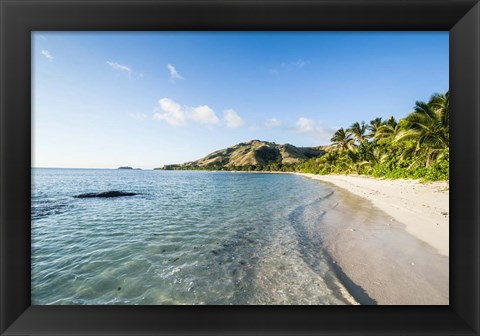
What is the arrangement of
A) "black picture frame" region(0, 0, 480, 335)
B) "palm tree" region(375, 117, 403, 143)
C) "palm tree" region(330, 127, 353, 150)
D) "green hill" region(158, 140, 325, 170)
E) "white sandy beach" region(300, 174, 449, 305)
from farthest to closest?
"green hill" region(158, 140, 325, 170) < "palm tree" region(330, 127, 353, 150) < "palm tree" region(375, 117, 403, 143) < "white sandy beach" region(300, 174, 449, 305) < "black picture frame" region(0, 0, 480, 335)

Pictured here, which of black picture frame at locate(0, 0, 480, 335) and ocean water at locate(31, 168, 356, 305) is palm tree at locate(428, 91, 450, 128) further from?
black picture frame at locate(0, 0, 480, 335)

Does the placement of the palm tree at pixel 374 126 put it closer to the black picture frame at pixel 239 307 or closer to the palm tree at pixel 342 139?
the palm tree at pixel 342 139

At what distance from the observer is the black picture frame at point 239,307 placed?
1.38 metres

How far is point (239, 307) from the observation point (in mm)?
1475

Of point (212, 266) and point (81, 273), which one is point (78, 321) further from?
point (81, 273)

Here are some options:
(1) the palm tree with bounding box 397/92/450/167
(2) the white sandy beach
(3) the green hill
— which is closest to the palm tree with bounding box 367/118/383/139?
(1) the palm tree with bounding box 397/92/450/167

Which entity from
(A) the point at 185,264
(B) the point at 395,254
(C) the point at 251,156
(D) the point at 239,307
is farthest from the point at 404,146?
(C) the point at 251,156

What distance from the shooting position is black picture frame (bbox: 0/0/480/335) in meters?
1.38

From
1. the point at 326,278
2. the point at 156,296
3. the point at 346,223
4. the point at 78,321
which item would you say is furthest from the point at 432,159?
the point at 78,321

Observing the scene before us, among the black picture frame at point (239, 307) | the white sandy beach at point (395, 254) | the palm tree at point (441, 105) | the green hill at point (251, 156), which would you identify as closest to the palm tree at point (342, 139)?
the palm tree at point (441, 105)

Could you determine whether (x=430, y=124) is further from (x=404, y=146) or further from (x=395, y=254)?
(x=395, y=254)
